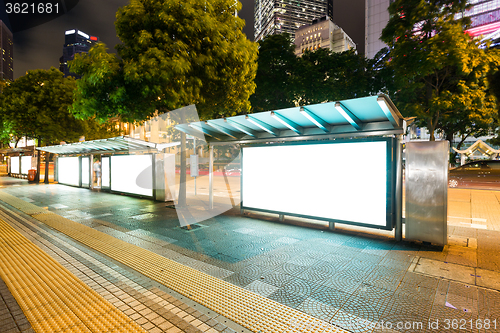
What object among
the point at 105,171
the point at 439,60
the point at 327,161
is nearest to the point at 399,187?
the point at 327,161

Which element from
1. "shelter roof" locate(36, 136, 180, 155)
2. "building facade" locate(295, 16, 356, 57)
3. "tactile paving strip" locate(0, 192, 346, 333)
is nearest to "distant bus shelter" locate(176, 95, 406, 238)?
"tactile paving strip" locate(0, 192, 346, 333)

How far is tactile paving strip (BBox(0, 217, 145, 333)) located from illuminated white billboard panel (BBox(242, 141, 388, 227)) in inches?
179

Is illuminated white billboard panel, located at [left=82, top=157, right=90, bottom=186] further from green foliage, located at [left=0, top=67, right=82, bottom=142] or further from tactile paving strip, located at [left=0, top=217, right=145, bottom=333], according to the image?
tactile paving strip, located at [left=0, top=217, right=145, bottom=333]

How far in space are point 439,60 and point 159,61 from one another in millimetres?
13648

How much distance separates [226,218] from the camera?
775cm

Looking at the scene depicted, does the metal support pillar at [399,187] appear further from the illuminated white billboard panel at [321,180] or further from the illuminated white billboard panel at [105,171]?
the illuminated white billboard panel at [105,171]

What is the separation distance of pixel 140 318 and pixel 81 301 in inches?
36.1

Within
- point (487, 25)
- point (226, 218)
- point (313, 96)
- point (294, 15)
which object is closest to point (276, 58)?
point (313, 96)

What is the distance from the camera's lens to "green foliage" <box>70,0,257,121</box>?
738cm

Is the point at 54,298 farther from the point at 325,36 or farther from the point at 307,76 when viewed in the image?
the point at 325,36

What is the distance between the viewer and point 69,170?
17.5 metres

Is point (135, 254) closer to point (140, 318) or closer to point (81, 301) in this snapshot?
point (81, 301)

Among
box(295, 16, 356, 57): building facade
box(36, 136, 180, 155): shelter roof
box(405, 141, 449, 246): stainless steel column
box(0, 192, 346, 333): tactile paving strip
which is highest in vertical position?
box(295, 16, 356, 57): building facade

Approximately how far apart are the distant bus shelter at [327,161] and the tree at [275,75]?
7.50 m
